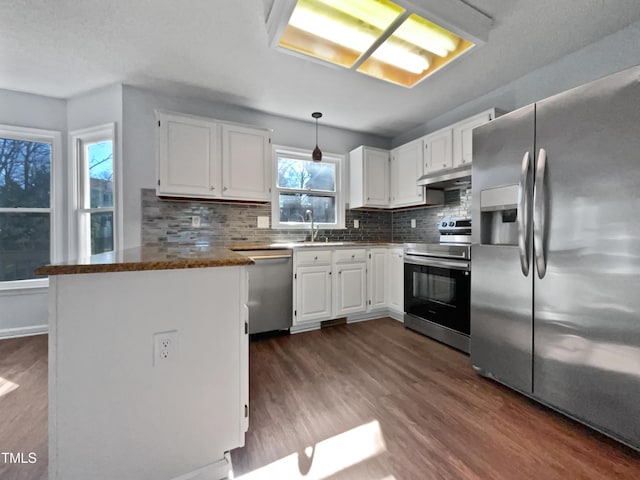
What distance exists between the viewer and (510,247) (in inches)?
68.7

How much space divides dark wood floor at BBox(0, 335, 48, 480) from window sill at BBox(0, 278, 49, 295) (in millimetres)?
538

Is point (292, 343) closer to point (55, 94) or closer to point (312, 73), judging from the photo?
point (312, 73)

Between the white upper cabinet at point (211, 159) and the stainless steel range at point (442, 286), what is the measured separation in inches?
71.5

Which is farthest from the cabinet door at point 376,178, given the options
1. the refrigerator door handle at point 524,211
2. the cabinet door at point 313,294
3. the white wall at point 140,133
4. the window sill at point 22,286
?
the window sill at point 22,286

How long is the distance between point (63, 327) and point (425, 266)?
2.66 m

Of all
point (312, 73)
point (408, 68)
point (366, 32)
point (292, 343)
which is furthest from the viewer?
point (292, 343)

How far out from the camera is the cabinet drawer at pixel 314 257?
2.81 meters

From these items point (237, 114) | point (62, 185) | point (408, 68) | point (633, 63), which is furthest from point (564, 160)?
point (62, 185)

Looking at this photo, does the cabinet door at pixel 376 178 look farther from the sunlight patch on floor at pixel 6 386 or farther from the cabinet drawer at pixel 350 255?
the sunlight patch on floor at pixel 6 386

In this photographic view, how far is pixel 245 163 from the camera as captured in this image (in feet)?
9.50

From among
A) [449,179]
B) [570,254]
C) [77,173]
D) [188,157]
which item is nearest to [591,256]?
[570,254]

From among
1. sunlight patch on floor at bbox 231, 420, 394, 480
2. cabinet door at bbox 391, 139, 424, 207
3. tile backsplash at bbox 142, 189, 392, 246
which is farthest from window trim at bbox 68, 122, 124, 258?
cabinet door at bbox 391, 139, 424, 207

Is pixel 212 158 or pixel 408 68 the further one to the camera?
pixel 212 158

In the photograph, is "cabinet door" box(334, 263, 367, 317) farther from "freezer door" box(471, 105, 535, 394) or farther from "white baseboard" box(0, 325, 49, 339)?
"white baseboard" box(0, 325, 49, 339)
